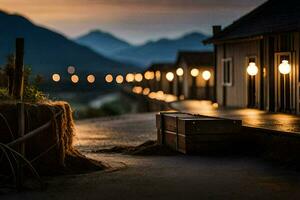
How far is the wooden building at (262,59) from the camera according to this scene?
1053 inches

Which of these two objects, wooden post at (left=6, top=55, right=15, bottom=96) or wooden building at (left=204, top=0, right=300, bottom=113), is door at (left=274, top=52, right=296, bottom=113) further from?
wooden post at (left=6, top=55, right=15, bottom=96)

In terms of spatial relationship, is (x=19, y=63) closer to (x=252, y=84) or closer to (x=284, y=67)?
(x=284, y=67)

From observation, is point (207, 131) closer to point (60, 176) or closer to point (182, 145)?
point (182, 145)

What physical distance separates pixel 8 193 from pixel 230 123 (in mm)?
6943

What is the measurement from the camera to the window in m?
33.9

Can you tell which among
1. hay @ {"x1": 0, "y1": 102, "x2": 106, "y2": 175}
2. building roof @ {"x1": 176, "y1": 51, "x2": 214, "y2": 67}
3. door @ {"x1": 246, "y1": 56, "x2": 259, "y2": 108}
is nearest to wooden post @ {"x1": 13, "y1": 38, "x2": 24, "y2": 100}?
hay @ {"x1": 0, "y1": 102, "x2": 106, "y2": 175}

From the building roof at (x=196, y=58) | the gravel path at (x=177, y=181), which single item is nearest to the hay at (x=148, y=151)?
the gravel path at (x=177, y=181)

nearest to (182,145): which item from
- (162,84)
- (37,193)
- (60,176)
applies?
(60,176)

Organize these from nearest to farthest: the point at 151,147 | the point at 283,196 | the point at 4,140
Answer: the point at 283,196
the point at 4,140
the point at 151,147

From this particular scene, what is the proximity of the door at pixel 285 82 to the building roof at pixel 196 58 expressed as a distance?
2752cm

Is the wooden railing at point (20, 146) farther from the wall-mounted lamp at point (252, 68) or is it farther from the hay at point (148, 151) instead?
the wall-mounted lamp at point (252, 68)

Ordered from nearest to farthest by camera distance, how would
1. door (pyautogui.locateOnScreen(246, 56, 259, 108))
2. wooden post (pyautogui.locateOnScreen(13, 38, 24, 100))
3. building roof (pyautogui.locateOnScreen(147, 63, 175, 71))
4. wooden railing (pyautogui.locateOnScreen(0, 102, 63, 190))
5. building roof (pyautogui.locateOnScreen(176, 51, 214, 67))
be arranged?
wooden railing (pyautogui.locateOnScreen(0, 102, 63, 190)) < wooden post (pyautogui.locateOnScreen(13, 38, 24, 100)) < door (pyautogui.locateOnScreen(246, 56, 259, 108)) < building roof (pyautogui.locateOnScreen(176, 51, 214, 67)) < building roof (pyautogui.locateOnScreen(147, 63, 175, 71))

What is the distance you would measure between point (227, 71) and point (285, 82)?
7090 mm

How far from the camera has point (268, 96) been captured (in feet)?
94.7
